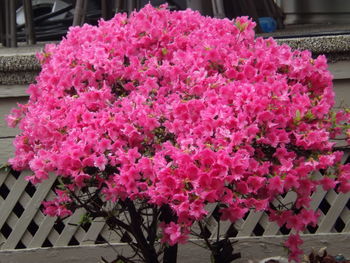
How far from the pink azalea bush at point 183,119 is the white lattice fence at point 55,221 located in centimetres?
102

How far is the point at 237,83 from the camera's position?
2445 millimetres

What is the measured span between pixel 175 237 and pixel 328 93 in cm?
78

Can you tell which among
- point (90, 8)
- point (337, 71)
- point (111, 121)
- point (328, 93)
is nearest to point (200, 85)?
point (111, 121)

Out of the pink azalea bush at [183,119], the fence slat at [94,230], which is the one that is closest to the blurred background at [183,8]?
the fence slat at [94,230]

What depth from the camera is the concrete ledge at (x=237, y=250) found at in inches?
153

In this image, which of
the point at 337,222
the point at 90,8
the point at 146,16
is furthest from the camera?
the point at 90,8

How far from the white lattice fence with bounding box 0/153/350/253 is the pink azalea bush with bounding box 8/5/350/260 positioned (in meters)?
1.02

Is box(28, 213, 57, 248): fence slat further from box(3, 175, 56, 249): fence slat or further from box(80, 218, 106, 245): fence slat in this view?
box(80, 218, 106, 245): fence slat

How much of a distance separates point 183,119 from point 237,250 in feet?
5.47

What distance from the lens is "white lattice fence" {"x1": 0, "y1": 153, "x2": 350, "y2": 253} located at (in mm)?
3855

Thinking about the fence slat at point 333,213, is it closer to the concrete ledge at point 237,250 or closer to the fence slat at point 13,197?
the concrete ledge at point 237,250

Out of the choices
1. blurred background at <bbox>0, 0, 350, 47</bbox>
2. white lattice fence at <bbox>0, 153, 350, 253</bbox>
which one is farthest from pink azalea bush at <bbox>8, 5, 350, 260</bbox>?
blurred background at <bbox>0, 0, 350, 47</bbox>

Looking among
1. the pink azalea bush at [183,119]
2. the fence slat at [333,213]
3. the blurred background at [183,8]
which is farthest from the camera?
the blurred background at [183,8]

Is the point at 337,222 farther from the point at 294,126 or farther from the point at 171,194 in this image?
the point at 171,194
